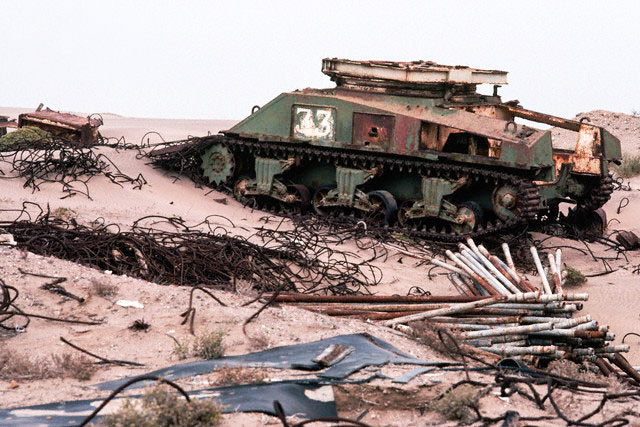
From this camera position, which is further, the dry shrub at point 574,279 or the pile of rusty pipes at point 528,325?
the dry shrub at point 574,279

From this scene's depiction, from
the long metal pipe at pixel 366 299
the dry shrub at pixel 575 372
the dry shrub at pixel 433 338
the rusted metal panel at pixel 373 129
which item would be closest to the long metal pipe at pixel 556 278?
the long metal pipe at pixel 366 299

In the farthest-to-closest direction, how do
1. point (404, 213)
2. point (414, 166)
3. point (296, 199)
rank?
point (296, 199) → point (404, 213) → point (414, 166)

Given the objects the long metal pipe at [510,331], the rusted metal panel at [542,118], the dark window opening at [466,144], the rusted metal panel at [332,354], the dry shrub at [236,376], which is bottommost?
the long metal pipe at [510,331]

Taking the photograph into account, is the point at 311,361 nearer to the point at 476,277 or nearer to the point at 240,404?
the point at 240,404

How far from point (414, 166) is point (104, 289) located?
7.22 m

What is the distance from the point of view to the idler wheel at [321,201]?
15.8 meters

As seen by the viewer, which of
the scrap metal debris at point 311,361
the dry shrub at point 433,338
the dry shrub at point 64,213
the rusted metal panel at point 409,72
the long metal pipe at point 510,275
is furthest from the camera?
the rusted metal panel at point 409,72

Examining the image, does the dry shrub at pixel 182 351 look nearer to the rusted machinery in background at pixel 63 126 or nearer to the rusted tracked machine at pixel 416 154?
the rusted tracked machine at pixel 416 154

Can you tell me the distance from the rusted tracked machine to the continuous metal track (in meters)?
0.02

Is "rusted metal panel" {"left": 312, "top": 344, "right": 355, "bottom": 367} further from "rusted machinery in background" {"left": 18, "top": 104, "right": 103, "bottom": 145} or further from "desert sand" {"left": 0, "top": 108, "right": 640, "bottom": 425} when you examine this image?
"rusted machinery in background" {"left": 18, "top": 104, "right": 103, "bottom": 145}

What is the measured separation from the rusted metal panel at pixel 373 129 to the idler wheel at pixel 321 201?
1.08m

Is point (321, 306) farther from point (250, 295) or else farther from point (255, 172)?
point (255, 172)

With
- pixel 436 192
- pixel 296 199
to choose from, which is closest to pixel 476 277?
pixel 436 192

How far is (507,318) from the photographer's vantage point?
8883 mm
